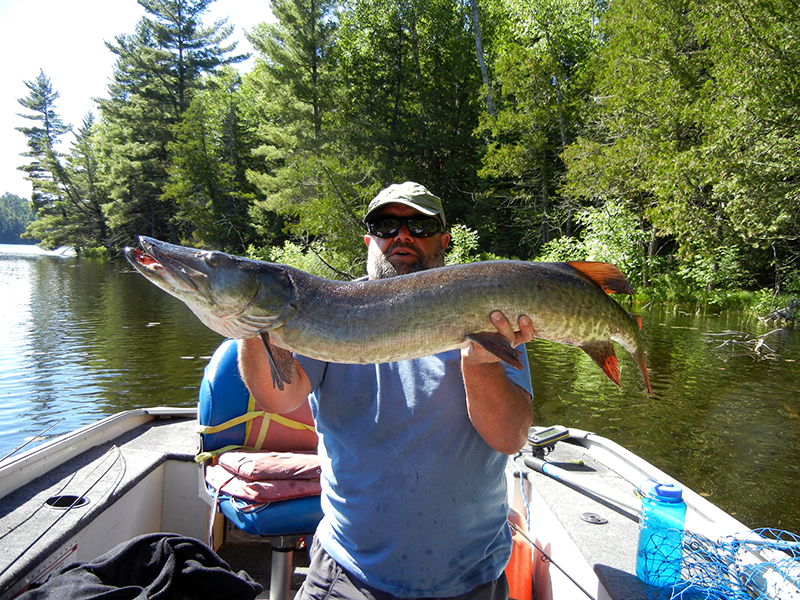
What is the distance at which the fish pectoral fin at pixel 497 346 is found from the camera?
5.59 feet

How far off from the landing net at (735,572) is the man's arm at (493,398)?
2.75 ft

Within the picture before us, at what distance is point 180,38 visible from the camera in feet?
119

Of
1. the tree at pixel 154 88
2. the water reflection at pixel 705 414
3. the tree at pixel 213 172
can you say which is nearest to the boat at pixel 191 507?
the water reflection at pixel 705 414

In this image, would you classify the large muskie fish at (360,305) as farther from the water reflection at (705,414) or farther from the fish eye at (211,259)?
the water reflection at (705,414)

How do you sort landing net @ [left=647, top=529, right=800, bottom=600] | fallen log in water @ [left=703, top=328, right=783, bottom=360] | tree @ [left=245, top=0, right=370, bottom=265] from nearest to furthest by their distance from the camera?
landing net @ [left=647, top=529, right=800, bottom=600], fallen log in water @ [left=703, top=328, right=783, bottom=360], tree @ [left=245, top=0, right=370, bottom=265]

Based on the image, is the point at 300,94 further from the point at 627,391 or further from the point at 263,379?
the point at 263,379

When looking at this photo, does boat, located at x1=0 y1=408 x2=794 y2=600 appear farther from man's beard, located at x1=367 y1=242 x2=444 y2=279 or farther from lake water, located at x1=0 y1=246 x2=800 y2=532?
lake water, located at x1=0 y1=246 x2=800 y2=532

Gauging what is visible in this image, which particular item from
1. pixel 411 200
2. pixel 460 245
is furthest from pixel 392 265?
pixel 460 245

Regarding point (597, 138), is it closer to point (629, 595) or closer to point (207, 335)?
point (207, 335)

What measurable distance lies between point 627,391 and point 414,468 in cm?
827

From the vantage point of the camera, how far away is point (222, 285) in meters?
1.70

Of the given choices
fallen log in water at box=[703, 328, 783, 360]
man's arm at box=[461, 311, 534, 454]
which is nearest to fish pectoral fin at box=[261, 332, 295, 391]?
man's arm at box=[461, 311, 534, 454]

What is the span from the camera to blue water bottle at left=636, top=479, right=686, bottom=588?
1.89 meters

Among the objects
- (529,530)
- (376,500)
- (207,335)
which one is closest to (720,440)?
(529,530)
